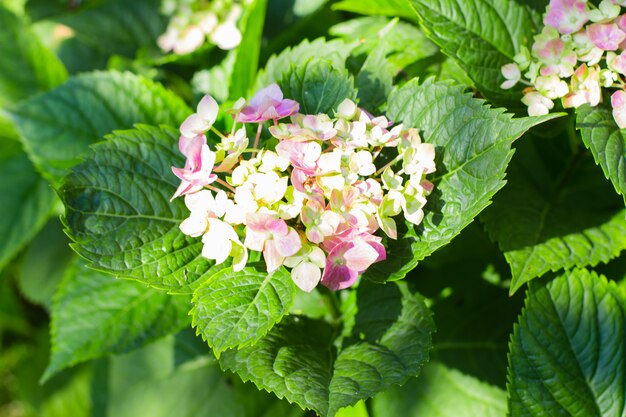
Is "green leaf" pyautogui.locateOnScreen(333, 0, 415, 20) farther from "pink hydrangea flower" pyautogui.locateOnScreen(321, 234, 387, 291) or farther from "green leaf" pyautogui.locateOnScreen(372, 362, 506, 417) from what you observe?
"green leaf" pyautogui.locateOnScreen(372, 362, 506, 417)

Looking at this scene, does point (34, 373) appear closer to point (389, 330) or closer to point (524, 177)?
point (389, 330)

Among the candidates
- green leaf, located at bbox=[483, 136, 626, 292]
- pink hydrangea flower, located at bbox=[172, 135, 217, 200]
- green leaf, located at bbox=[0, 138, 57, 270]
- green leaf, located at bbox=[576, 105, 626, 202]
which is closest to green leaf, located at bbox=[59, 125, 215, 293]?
pink hydrangea flower, located at bbox=[172, 135, 217, 200]

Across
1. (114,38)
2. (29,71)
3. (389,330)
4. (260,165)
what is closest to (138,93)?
(114,38)

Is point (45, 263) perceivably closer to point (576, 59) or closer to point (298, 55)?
point (298, 55)

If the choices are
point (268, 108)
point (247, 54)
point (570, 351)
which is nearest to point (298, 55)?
point (247, 54)

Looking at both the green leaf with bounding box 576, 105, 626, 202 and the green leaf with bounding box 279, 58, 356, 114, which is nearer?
the green leaf with bounding box 576, 105, 626, 202

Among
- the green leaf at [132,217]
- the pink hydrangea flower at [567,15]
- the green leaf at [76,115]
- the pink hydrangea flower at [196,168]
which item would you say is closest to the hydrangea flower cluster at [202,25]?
the green leaf at [76,115]
